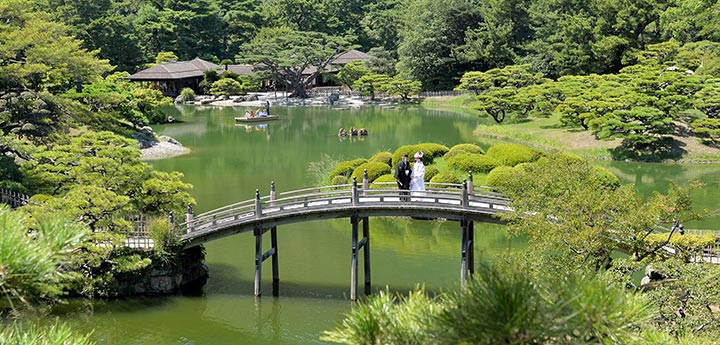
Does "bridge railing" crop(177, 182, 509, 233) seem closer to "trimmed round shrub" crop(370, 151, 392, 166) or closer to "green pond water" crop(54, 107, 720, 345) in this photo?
"green pond water" crop(54, 107, 720, 345)

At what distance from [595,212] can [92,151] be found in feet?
44.9

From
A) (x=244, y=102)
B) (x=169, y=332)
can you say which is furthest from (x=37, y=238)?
(x=244, y=102)

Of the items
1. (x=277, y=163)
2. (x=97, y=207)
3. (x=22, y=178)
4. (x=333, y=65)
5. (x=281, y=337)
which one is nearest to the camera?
(x=281, y=337)

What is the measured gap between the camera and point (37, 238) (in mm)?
4938

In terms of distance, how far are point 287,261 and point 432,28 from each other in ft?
148

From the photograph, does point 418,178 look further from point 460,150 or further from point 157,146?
point 157,146

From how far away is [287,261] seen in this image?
2073 cm

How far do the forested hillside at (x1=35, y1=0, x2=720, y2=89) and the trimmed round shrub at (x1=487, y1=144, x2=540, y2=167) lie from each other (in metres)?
26.9

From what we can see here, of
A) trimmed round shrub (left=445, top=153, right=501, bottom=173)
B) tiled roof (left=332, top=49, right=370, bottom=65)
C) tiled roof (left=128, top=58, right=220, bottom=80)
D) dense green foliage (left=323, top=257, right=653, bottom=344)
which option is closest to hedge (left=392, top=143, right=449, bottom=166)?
trimmed round shrub (left=445, top=153, right=501, bottom=173)

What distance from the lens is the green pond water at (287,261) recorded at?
16328mm

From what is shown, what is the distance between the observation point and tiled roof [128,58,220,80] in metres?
63.8

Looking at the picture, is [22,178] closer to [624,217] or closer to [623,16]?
[624,217]

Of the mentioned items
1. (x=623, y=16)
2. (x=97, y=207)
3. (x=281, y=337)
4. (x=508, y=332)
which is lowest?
(x=281, y=337)

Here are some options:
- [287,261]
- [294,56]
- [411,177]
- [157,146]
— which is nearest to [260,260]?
[287,261]
